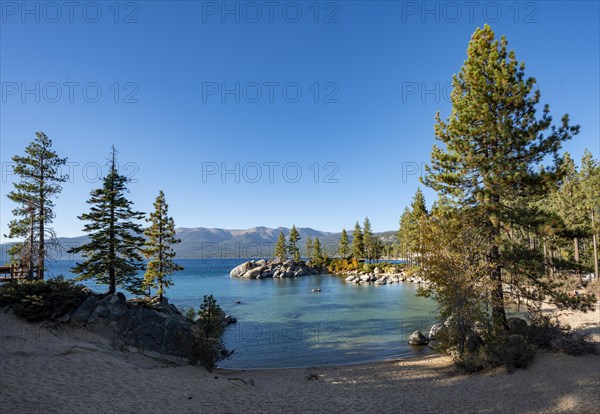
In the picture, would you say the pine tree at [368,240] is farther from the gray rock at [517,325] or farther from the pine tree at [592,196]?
the gray rock at [517,325]

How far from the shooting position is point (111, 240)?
25.7 metres

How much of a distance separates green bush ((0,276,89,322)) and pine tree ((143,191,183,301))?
902cm

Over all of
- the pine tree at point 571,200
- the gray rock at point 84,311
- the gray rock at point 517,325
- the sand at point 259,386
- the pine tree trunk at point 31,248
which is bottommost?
the sand at point 259,386

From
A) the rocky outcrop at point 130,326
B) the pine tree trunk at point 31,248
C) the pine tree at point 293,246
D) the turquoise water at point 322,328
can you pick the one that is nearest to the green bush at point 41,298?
the rocky outcrop at point 130,326

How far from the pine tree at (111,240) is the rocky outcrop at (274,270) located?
68670mm

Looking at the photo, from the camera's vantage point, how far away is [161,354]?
2050 centimetres

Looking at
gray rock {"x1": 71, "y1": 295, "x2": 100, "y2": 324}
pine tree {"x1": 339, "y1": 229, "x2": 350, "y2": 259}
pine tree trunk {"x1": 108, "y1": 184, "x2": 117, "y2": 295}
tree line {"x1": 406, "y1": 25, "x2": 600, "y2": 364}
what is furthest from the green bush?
pine tree {"x1": 339, "y1": 229, "x2": 350, "y2": 259}

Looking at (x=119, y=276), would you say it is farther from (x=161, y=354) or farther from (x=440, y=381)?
(x=440, y=381)

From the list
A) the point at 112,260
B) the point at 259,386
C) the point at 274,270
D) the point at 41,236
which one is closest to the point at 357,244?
the point at 274,270

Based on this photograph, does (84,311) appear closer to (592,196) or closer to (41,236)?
(41,236)

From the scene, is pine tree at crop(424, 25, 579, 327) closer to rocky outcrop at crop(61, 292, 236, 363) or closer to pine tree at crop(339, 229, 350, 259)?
rocky outcrop at crop(61, 292, 236, 363)

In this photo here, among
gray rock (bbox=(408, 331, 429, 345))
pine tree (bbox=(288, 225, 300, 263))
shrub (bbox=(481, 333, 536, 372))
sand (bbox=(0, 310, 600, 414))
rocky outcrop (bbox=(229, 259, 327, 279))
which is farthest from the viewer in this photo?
pine tree (bbox=(288, 225, 300, 263))

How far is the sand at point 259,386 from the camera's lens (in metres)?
11.2

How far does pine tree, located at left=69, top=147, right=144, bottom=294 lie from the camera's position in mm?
25266
